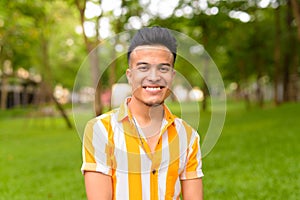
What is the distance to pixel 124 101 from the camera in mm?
2082

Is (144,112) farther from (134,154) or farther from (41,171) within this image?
(41,171)

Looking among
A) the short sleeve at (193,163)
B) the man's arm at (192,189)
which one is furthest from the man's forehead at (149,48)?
the man's arm at (192,189)

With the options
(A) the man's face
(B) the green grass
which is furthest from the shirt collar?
(B) the green grass

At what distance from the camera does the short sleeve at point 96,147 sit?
1997 millimetres

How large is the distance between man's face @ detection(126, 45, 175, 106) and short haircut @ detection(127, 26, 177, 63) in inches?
0.7

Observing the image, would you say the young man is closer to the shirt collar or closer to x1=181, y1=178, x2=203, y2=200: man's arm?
the shirt collar

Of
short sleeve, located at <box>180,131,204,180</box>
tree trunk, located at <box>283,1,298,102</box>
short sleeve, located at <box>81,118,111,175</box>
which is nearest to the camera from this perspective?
short sleeve, located at <box>81,118,111,175</box>

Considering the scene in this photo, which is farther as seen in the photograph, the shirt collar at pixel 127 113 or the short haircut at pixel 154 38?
the shirt collar at pixel 127 113

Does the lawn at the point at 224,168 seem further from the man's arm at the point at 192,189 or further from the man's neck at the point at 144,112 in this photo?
the man's neck at the point at 144,112

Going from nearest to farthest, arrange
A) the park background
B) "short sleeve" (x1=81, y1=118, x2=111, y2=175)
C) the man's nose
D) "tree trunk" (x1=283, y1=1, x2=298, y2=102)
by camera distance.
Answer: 1. the man's nose
2. "short sleeve" (x1=81, y1=118, x2=111, y2=175)
3. the park background
4. "tree trunk" (x1=283, y1=1, x2=298, y2=102)

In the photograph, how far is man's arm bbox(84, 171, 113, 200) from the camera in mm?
2049

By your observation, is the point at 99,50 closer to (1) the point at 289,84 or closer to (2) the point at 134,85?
(2) the point at 134,85

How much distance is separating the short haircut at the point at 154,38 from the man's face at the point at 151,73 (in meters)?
0.02

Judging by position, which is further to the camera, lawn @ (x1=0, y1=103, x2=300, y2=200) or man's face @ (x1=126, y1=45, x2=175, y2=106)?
lawn @ (x1=0, y1=103, x2=300, y2=200)
